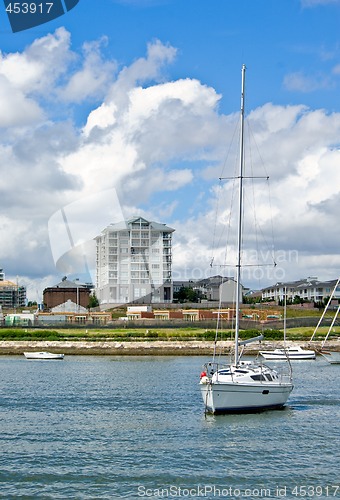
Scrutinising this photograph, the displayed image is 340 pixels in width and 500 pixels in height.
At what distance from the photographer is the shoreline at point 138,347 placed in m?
87.6

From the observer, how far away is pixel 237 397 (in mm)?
36625

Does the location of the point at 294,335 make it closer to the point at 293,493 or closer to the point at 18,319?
the point at 18,319

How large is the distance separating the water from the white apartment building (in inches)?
4417

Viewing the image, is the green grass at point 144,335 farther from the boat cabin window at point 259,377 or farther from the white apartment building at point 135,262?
the white apartment building at point 135,262

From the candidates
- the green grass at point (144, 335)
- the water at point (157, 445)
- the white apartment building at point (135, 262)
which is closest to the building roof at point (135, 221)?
the white apartment building at point (135, 262)

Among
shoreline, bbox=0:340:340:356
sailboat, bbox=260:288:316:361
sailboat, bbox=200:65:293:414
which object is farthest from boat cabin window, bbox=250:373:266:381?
shoreline, bbox=0:340:340:356

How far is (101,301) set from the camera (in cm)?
17012

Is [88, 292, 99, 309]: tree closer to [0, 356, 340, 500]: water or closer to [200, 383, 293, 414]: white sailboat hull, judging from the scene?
[0, 356, 340, 500]: water

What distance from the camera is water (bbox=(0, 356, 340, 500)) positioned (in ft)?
78.6

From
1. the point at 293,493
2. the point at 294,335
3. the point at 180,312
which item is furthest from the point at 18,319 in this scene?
the point at 293,493

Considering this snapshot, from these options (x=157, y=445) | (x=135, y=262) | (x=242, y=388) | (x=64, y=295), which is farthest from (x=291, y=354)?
(x=64, y=295)

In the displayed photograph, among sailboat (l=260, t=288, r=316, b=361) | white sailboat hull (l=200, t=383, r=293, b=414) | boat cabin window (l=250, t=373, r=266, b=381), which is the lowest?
sailboat (l=260, t=288, r=316, b=361)

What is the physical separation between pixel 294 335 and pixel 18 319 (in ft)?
191

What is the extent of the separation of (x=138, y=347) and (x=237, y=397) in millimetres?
54094
